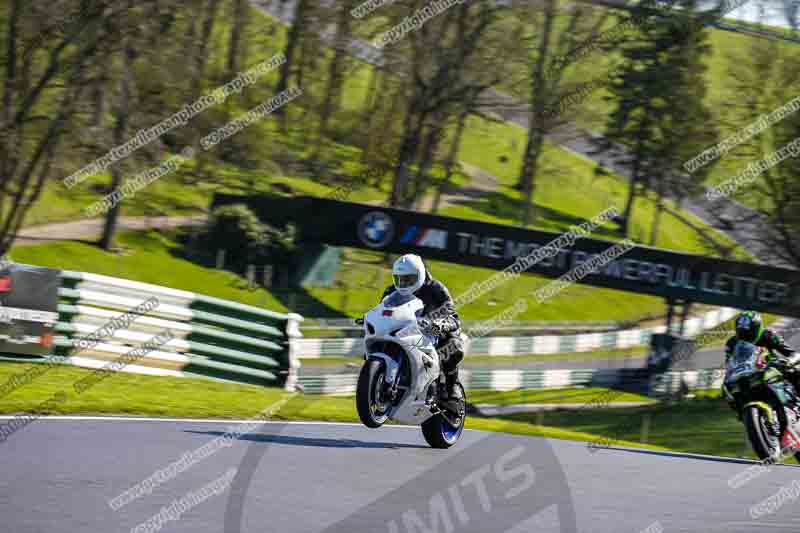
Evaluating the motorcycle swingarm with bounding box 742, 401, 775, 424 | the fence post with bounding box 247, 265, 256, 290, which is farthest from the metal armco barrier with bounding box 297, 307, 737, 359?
the motorcycle swingarm with bounding box 742, 401, 775, 424

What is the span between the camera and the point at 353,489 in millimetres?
7387

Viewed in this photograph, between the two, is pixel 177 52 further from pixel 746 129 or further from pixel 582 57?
pixel 582 57

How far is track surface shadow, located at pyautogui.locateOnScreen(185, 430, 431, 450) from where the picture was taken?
9484 mm

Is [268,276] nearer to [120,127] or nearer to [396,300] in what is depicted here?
[120,127]

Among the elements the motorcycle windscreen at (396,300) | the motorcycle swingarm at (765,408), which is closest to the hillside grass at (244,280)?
the motorcycle swingarm at (765,408)

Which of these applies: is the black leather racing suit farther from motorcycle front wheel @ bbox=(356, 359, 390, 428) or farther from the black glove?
motorcycle front wheel @ bbox=(356, 359, 390, 428)

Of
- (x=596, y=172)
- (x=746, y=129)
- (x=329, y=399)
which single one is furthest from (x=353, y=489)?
(x=596, y=172)

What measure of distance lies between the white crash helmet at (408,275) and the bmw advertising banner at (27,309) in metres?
4.80

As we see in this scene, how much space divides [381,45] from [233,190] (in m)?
9.56

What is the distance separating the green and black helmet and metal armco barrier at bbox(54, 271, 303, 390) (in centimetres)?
593

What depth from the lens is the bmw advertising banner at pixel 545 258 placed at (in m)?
32.7

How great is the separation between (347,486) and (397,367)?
2.37 metres

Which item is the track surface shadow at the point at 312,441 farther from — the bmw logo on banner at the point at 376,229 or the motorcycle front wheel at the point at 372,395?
the bmw logo on banner at the point at 376,229

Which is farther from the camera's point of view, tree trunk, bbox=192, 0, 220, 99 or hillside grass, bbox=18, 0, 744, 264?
hillside grass, bbox=18, 0, 744, 264
